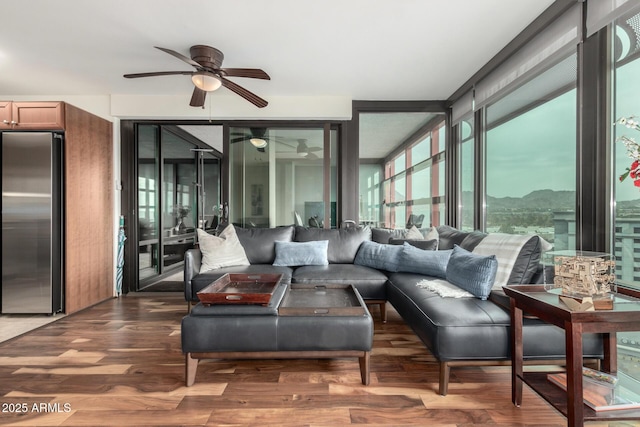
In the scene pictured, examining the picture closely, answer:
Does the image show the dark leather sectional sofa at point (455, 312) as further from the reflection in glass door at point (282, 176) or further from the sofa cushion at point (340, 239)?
the reflection in glass door at point (282, 176)

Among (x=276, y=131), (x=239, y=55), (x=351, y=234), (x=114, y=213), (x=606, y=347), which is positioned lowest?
(x=606, y=347)

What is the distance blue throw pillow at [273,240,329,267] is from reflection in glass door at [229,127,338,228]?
0.92 metres

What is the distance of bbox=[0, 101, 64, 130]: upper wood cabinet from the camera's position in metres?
3.37

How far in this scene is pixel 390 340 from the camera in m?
2.69

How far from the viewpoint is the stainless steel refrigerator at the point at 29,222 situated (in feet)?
11.1

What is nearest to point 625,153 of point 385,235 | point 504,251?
point 504,251

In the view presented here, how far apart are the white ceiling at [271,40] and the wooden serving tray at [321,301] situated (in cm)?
214

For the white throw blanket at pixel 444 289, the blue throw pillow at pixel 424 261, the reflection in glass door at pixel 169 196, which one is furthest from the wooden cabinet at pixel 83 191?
the white throw blanket at pixel 444 289

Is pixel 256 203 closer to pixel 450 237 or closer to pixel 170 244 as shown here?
pixel 170 244

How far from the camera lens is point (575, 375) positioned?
1.35 m

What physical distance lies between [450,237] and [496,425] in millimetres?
2001

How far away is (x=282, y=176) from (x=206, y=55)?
2056 millimetres

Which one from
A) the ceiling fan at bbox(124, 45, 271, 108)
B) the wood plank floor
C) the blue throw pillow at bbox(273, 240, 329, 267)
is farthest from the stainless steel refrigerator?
the blue throw pillow at bbox(273, 240, 329, 267)

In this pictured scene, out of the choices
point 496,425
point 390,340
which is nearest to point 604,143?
point 496,425
